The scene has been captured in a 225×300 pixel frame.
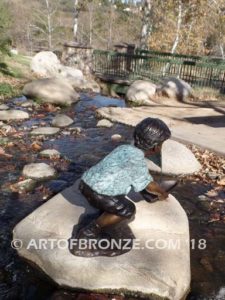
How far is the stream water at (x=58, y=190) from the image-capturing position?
3773 mm

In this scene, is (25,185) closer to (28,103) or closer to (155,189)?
(155,189)

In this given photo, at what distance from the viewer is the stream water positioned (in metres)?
3.77

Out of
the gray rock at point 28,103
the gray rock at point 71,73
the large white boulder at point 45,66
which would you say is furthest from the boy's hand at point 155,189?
the large white boulder at point 45,66

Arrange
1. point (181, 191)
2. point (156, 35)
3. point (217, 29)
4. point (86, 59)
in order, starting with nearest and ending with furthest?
point (181, 191) < point (86, 59) < point (156, 35) < point (217, 29)

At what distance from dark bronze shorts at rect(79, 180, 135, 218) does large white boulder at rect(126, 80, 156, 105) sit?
35.0ft

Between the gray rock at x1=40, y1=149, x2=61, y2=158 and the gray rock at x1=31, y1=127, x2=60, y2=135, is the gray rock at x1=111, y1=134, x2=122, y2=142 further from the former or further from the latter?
the gray rock at x1=40, y1=149, x2=61, y2=158

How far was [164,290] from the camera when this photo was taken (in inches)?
140

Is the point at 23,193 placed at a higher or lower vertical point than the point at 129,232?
lower

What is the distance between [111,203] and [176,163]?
3.45m

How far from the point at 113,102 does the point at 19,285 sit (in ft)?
38.4

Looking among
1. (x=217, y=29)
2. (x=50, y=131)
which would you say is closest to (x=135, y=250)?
(x=50, y=131)

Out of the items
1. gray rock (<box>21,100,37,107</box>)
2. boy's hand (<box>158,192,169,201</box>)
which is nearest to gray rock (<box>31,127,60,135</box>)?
gray rock (<box>21,100,37,107</box>)

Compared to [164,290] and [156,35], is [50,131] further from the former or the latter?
[156,35]

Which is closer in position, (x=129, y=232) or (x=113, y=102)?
(x=129, y=232)
